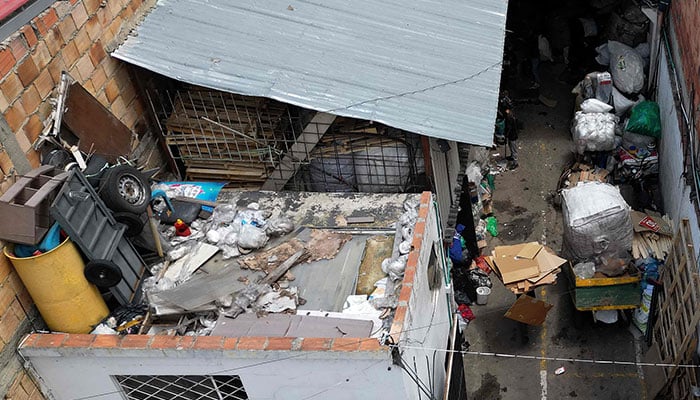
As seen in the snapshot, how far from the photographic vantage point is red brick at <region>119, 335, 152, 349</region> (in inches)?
229

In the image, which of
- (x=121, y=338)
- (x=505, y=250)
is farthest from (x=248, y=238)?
(x=505, y=250)

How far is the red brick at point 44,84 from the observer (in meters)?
6.16

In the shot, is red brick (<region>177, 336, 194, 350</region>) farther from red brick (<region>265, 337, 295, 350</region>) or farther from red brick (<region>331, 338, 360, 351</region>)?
red brick (<region>331, 338, 360, 351</region>)

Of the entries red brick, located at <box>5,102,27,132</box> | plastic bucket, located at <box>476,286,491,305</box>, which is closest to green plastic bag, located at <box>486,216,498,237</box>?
plastic bucket, located at <box>476,286,491,305</box>

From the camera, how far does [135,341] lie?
585 cm

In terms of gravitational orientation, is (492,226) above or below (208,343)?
below

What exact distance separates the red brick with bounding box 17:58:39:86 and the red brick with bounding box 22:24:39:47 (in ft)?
0.51

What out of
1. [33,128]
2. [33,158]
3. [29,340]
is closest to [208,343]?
[29,340]

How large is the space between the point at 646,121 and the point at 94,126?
922cm

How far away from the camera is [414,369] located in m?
6.23

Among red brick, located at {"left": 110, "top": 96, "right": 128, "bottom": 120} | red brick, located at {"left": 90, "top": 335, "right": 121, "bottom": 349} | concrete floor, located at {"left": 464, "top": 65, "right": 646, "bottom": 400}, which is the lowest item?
concrete floor, located at {"left": 464, "top": 65, "right": 646, "bottom": 400}

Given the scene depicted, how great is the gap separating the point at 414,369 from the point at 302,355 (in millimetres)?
1150

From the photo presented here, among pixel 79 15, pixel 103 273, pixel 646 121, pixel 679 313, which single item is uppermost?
pixel 79 15

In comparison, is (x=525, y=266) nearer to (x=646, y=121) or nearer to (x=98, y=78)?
(x=646, y=121)
